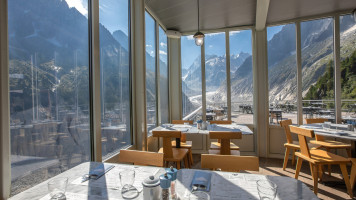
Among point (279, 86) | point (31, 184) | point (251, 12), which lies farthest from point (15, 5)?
point (279, 86)

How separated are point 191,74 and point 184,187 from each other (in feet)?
10.9

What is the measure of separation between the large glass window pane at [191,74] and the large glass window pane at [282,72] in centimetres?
144

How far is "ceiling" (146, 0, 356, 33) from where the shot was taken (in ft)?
9.50

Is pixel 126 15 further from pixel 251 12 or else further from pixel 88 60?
pixel 251 12

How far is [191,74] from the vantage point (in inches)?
163

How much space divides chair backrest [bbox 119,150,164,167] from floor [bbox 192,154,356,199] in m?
1.82

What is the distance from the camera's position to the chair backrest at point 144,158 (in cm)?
145

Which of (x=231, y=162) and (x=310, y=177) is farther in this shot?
(x=310, y=177)

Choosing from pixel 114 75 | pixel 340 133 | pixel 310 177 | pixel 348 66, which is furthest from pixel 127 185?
pixel 348 66

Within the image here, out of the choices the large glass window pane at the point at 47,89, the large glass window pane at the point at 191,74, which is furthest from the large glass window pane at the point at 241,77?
the large glass window pane at the point at 47,89

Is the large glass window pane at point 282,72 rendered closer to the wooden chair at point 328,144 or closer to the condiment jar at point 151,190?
the wooden chair at point 328,144

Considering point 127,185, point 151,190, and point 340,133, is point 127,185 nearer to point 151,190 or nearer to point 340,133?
point 151,190

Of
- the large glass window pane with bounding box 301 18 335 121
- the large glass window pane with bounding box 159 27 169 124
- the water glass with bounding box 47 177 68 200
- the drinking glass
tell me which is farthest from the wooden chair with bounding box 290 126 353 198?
the water glass with bounding box 47 177 68 200

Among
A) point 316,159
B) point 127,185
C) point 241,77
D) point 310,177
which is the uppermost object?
point 241,77
